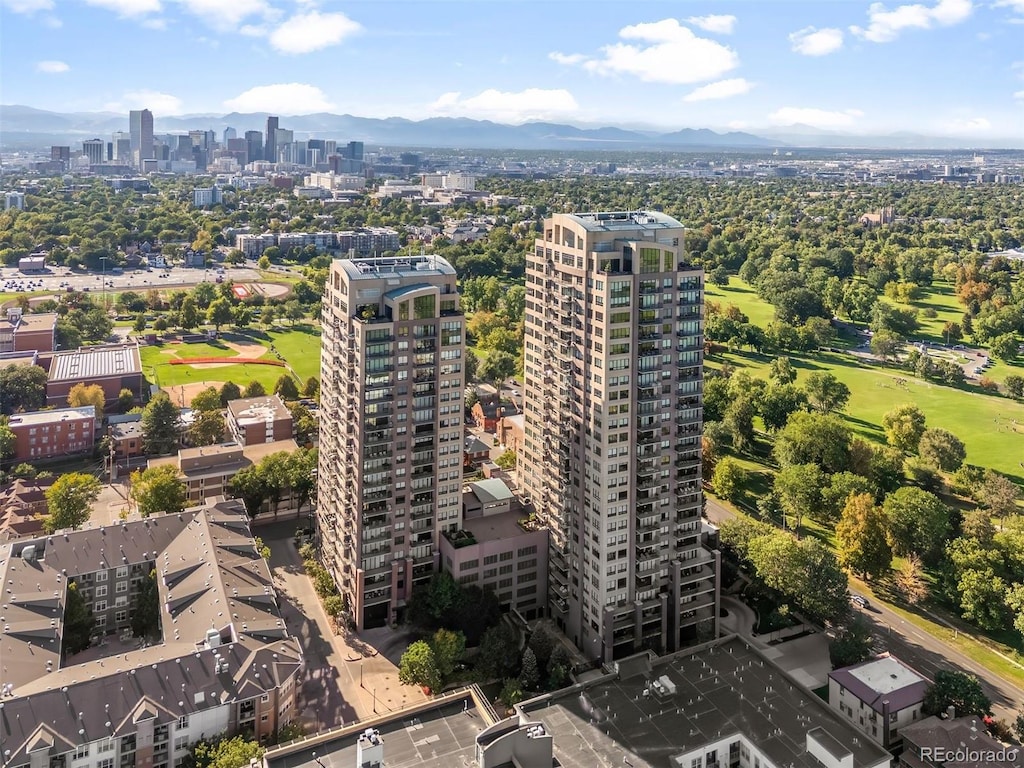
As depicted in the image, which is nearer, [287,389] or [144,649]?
[144,649]

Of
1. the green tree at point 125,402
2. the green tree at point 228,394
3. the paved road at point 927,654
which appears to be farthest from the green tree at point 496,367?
the paved road at point 927,654

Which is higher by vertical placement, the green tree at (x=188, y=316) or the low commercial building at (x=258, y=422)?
the green tree at (x=188, y=316)

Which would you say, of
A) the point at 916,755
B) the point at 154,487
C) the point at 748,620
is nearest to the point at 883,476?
the point at 748,620

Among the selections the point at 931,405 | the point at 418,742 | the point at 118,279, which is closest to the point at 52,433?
the point at 418,742

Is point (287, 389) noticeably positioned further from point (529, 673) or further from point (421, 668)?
point (529, 673)

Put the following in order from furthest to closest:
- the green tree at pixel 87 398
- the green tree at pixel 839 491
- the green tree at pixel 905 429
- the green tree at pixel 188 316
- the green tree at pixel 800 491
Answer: the green tree at pixel 188 316
the green tree at pixel 87 398
the green tree at pixel 905 429
the green tree at pixel 800 491
the green tree at pixel 839 491

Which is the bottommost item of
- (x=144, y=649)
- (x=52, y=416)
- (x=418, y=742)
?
(x=144, y=649)

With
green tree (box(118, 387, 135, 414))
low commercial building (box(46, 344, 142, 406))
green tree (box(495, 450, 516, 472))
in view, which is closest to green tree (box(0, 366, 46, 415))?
low commercial building (box(46, 344, 142, 406))

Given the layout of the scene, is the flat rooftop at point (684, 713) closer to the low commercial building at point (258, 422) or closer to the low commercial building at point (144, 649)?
the low commercial building at point (144, 649)
